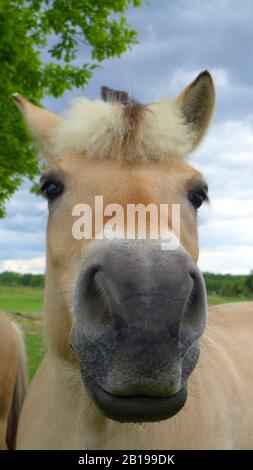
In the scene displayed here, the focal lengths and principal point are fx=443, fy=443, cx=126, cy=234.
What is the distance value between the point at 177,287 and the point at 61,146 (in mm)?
1575

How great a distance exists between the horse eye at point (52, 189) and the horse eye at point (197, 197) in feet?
2.76

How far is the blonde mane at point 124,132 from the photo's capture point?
2.76 m

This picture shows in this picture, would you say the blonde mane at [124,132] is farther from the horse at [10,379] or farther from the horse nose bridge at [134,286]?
the horse at [10,379]

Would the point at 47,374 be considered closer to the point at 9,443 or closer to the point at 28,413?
the point at 28,413

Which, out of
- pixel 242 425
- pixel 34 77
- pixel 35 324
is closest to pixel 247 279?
pixel 35 324

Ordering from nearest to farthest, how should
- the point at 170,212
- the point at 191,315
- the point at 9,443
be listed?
the point at 191,315 < the point at 170,212 < the point at 9,443

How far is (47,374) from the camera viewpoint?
3518mm

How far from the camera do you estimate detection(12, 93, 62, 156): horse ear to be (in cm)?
347

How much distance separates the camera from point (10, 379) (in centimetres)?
407

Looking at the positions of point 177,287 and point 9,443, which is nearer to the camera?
point 177,287

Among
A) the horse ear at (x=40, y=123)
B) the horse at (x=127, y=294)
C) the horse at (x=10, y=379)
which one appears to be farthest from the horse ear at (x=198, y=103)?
the horse at (x=10, y=379)

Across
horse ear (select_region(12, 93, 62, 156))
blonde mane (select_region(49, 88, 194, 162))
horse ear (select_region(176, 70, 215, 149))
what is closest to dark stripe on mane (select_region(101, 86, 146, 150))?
blonde mane (select_region(49, 88, 194, 162))

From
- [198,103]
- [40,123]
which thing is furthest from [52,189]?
[198,103]

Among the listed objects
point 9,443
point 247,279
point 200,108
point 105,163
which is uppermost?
point 247,279
